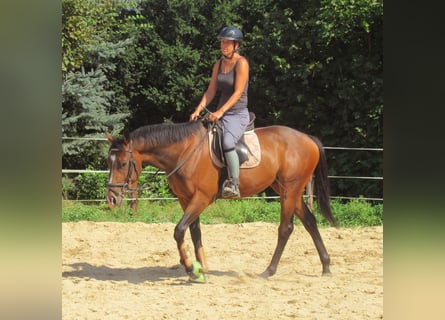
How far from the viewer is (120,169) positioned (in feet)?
17.7

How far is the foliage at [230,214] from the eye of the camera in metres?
9.77

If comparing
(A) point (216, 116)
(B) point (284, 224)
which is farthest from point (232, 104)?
(B) point (284, 224)

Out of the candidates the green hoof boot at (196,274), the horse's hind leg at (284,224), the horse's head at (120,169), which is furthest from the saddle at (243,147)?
the green hoof boot at (196,274)

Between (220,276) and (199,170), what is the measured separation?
3.92ft

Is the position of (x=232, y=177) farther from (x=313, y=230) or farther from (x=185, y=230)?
(x=313, y=230)

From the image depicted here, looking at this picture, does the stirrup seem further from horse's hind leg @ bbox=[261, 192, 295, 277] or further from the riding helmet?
the riding helmet

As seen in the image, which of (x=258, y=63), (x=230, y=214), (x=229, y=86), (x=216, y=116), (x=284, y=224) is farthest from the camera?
(x=258, y=63)

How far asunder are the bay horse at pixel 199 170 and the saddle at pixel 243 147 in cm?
5

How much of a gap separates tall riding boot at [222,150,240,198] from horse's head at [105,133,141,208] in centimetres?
79

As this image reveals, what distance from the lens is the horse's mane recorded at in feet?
18.1

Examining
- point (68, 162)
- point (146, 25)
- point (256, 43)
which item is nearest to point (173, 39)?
point (146, 25)

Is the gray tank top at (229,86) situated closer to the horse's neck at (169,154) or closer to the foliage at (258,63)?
the horse's neck at (169,154)

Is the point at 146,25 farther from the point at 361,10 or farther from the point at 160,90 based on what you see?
the point at 361,10
